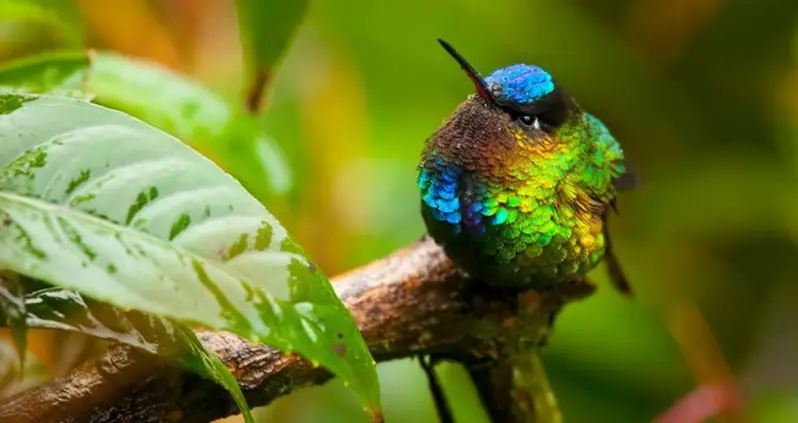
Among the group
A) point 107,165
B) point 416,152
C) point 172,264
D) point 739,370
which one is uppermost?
point 416,152

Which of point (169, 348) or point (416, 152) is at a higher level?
point (416, 152)

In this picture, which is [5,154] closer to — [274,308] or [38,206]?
[38,206]

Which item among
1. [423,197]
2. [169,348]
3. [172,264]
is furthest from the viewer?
[423,197]

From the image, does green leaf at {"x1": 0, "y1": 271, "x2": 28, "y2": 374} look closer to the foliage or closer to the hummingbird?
the foliage

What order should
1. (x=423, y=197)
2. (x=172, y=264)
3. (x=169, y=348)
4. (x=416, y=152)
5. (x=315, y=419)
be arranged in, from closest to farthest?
(x=172, y=264), (x=169, y=348), (x=423, y=197), (x=315, y=419), (x=416, y=152)

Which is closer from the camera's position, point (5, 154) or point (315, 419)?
point (5, 154)

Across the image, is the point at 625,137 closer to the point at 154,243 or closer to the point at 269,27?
the point at 269,27

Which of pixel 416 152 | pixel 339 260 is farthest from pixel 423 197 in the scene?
pixel 416 152
